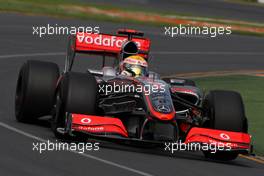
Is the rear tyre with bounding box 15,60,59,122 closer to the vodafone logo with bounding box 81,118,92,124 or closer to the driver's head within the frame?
the driver's head

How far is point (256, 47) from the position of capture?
37.8 metres

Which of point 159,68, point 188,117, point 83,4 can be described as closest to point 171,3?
point 83,4

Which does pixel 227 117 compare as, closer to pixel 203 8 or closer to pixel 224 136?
pixel 224 136

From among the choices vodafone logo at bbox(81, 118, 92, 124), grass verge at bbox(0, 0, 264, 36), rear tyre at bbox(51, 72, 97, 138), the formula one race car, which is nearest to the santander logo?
the formula one race car

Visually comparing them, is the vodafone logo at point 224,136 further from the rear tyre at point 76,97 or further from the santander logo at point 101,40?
the santander logo at point 101,40

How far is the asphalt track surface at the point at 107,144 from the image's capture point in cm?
1354

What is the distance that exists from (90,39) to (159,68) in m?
10.5

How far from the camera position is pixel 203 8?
49.7m

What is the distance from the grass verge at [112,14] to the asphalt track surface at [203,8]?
195 cm

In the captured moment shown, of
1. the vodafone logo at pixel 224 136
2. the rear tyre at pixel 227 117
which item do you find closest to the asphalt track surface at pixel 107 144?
the rear tyre at pixel 227 117

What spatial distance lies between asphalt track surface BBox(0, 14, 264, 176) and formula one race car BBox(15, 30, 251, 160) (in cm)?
30

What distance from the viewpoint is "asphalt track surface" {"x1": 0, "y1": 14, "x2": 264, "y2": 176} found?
13539 mm

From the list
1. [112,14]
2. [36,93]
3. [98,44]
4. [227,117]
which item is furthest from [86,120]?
[112,14]

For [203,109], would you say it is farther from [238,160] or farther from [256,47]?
Answer: [256,47]
